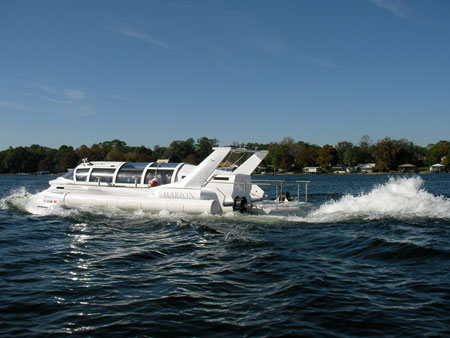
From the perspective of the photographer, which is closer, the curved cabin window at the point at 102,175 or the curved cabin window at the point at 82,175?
the curved cabin window at the point at 102,175

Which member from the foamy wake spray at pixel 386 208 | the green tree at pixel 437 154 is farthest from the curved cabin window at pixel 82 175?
the green tree at pixel 437 154

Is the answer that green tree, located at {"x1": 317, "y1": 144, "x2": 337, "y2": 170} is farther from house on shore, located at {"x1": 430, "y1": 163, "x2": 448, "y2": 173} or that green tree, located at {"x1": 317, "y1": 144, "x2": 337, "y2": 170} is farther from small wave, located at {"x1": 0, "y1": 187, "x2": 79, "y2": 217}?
small wave, located at {"x1": 0, "y1": 187, "x2": 79, "y2": 217}

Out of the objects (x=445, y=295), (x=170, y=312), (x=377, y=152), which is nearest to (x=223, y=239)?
(x=170, y=312)

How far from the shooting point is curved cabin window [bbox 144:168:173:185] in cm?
1756

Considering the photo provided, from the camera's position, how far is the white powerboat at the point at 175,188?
15117mm

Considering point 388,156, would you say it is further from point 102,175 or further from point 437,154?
point 102,175

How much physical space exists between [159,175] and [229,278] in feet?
35.7

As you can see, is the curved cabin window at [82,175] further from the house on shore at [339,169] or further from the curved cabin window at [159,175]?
the house on shore at [339,169]

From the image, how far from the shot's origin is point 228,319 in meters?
5.59

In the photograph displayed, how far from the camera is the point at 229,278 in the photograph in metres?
7.47

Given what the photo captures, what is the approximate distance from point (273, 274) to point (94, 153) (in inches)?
4974

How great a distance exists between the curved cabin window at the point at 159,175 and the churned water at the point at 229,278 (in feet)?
12.7

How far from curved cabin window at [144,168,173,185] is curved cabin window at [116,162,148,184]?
0.39 meters

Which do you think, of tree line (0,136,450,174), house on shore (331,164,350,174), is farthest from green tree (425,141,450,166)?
house on shore (331,164,350,174)
